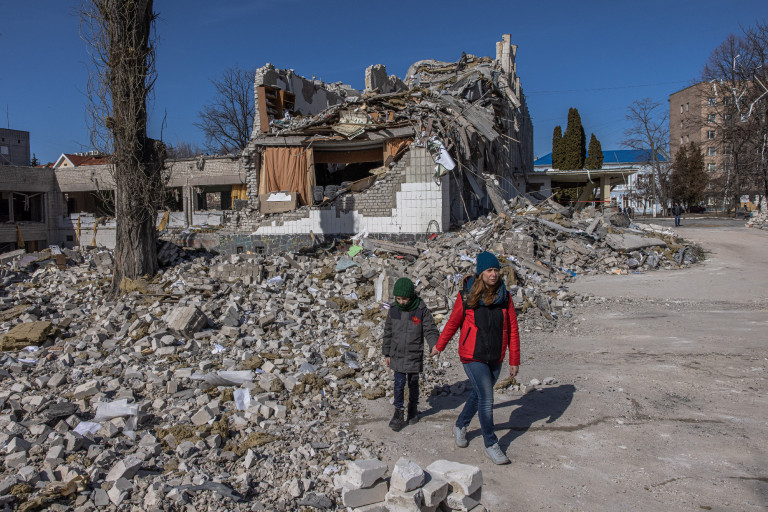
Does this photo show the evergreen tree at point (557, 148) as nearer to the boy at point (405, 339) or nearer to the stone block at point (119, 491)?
the boy at point (405, 339)

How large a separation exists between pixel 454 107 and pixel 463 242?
15.8 feet

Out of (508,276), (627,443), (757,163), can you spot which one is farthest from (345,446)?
(757,163)

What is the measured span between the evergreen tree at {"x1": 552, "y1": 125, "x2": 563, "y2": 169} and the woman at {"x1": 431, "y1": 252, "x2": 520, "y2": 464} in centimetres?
3379

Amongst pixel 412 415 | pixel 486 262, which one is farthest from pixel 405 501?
pixel 486 262

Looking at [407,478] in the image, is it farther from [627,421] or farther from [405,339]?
[627,421]

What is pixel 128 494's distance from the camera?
3.51 m

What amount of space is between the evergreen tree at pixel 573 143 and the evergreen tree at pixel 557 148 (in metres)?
0.26

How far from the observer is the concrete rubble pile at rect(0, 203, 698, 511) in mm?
3709

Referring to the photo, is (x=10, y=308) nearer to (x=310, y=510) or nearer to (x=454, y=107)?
(x=310, y=510)

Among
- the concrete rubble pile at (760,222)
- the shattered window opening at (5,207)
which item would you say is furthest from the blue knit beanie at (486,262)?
the shattered window opening at (5,207)

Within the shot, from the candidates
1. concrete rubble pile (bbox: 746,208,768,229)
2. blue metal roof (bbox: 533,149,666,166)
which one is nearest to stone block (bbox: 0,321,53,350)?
concrete rubble pile (bbox: 746,208,768,229)

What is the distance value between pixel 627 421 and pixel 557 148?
34086 millimetres

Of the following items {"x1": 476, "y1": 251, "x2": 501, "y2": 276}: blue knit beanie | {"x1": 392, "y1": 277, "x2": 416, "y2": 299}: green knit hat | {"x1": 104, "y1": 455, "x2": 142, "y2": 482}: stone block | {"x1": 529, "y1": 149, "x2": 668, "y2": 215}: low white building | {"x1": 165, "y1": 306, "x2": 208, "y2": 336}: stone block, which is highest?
{"x1": 529, "y1": 149, "x2": 668, "y2": 215}: low white building

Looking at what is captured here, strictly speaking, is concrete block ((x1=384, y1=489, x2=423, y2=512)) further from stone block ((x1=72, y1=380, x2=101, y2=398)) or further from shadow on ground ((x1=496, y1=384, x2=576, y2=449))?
stone block ((x1=72, y1=380, x2=101, y2=398))
